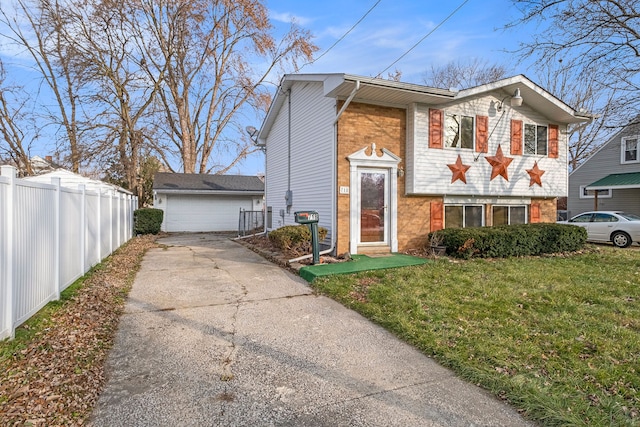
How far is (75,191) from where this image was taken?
20.3 feet

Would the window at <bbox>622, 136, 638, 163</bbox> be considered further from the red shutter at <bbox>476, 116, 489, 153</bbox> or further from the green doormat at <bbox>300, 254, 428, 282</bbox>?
the green doormat at <bbox>300, 254, 428, 282</bbox>

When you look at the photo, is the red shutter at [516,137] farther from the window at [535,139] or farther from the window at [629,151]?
the window at [629,151]

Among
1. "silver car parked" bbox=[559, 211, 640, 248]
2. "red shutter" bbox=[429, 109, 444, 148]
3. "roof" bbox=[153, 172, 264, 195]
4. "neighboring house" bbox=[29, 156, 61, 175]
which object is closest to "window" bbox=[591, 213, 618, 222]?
"silver car parked" bbox=[559, 211, 640, 248]

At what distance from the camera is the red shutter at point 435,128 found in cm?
967

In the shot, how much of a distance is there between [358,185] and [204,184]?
43.6ft

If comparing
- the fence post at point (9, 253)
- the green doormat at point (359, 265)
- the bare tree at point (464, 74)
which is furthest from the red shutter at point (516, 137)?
the bare tree at point (464, 74)

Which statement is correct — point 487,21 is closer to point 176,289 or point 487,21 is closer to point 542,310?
point 542,310

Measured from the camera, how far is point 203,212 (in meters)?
19.8

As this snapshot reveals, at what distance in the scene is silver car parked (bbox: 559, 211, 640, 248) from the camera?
1238 centimetres

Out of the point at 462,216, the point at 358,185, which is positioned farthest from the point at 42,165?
the point at 462,216

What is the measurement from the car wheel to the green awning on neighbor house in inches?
213

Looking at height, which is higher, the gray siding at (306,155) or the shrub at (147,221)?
the gray siding at (306,155)

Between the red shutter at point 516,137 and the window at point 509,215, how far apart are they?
5.77ft

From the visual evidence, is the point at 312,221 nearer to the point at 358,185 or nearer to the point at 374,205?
the point at 358,185
